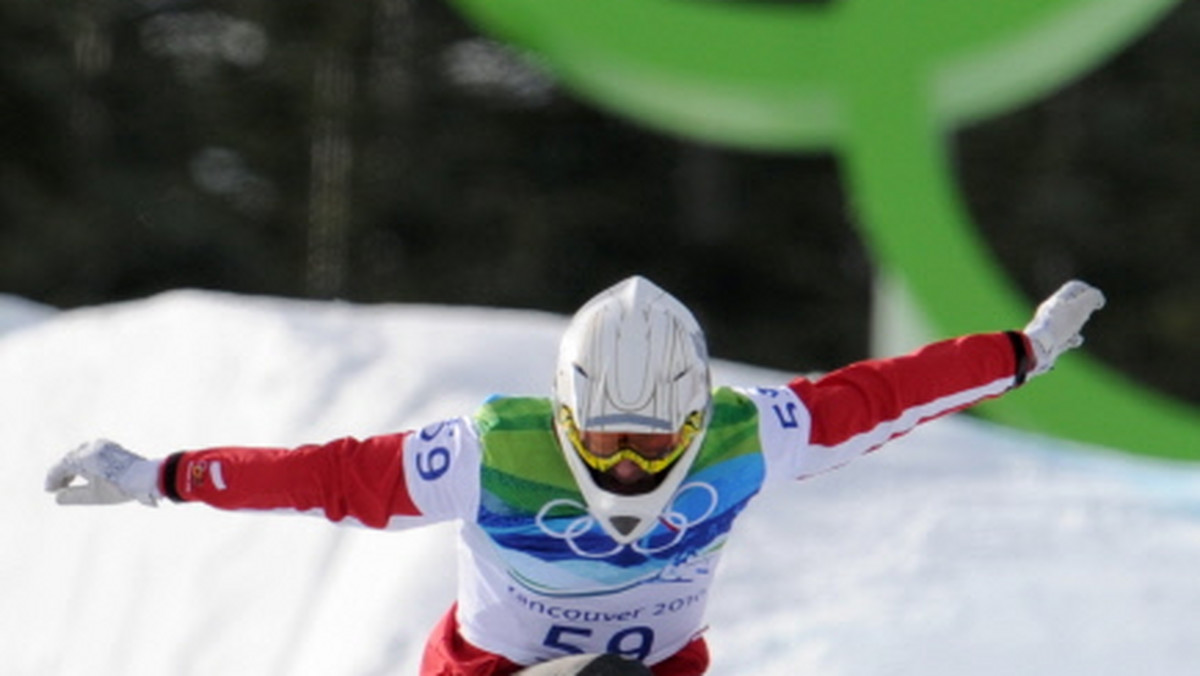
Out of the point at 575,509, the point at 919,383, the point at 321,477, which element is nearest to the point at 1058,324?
the point at 919,383

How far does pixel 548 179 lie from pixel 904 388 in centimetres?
1413

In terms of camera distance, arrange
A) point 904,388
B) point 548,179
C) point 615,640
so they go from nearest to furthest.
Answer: point 615,640 < point 904,388 < point 548,179

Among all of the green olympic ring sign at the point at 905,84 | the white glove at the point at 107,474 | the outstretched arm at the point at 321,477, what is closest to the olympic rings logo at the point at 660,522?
the outstretched arm at the point at 321,477

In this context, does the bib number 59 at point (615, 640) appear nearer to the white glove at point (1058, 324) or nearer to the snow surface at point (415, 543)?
the white glove at point (1058, 324)

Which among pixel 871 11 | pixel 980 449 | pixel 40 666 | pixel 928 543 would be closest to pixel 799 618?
pixel 928 543

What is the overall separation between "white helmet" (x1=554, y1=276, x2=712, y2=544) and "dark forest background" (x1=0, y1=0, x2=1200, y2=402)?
547 inches

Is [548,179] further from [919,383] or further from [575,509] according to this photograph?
[575,509]

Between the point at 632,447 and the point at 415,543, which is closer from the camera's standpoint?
the point at 632,447

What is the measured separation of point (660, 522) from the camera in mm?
2977

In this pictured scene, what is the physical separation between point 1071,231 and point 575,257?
4.19 m

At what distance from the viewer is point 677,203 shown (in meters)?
17.2

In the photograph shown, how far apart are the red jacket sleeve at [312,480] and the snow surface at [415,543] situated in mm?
1291

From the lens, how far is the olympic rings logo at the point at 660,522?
297 centimetres

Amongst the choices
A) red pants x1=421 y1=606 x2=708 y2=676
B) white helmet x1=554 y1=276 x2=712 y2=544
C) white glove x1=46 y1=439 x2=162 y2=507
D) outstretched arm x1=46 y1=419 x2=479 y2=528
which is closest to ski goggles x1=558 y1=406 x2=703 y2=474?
white helmet x1=554 y1=276 x2=712 y2=544
